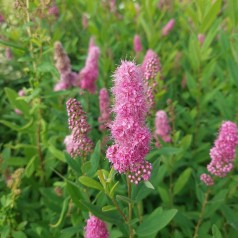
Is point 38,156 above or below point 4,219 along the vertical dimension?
above

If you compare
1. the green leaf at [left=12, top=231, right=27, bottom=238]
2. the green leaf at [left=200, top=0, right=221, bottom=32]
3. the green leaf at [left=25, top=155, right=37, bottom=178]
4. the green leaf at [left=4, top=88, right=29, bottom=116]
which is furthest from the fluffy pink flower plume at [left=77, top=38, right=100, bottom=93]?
the green leaf at [left=12, top=231, right=27, bottom=238]

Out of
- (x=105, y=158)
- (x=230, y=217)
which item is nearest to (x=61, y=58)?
(x=105, y=158)

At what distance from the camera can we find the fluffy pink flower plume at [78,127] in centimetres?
163

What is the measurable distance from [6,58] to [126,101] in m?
2.77

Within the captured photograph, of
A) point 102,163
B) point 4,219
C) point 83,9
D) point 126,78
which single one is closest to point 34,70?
point 102,163

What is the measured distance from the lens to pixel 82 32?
4.54 m

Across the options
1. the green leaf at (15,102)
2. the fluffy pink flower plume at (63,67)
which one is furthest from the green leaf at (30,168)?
the fluffy pink flower plume at (63,67)

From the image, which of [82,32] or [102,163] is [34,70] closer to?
[102,163]

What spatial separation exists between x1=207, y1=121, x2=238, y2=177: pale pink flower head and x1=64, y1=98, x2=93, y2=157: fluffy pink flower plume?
0.68 meters

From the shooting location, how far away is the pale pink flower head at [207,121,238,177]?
1827 mm

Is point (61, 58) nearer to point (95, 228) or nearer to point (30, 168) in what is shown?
point (30, 168)

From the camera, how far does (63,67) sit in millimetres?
2670

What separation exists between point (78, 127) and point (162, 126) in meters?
0.83

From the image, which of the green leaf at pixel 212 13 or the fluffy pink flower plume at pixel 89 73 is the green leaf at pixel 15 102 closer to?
the fluffy pink flower plume at pixel 89 73
